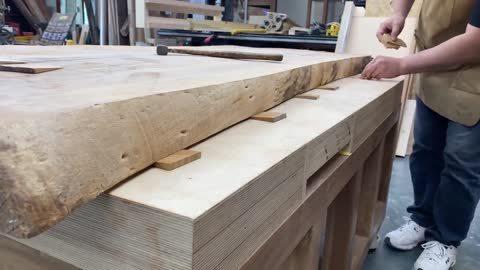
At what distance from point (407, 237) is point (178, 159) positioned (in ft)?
4.86

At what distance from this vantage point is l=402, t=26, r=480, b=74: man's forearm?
1.13 m

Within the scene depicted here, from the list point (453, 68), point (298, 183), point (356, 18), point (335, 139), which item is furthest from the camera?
point (356, 18)

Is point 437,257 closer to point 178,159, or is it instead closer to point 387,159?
point 387,159

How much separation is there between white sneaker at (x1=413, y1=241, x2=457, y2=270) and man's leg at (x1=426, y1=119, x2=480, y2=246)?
0.09 ft

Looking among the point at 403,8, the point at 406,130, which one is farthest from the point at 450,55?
the point at 406,130

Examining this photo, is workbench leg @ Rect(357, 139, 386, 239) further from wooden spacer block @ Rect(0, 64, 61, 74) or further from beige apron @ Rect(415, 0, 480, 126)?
wooden spacer block @ Rect(0, 64, 61, 74)

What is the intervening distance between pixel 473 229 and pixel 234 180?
70.7 inches

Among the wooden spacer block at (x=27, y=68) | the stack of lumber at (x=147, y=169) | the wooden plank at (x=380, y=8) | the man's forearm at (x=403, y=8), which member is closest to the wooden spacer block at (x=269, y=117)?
the stack of lumber at (x=147, y=169)

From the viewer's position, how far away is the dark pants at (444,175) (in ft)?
4.47

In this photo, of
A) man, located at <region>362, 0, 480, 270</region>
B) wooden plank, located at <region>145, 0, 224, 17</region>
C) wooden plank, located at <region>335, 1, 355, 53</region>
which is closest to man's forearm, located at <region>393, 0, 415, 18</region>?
man, located at <region>362, 0, 480, 270</region>

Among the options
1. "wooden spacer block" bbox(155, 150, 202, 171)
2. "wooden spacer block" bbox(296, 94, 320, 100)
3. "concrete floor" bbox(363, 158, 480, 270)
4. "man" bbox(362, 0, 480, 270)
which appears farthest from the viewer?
"concrete floor" bbox(363, 158, 480, 270)

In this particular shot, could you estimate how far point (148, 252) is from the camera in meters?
0.38

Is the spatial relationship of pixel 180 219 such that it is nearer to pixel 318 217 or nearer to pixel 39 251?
pixel 39 251

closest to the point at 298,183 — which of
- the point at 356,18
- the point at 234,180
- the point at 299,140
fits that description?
the point at 299,140
